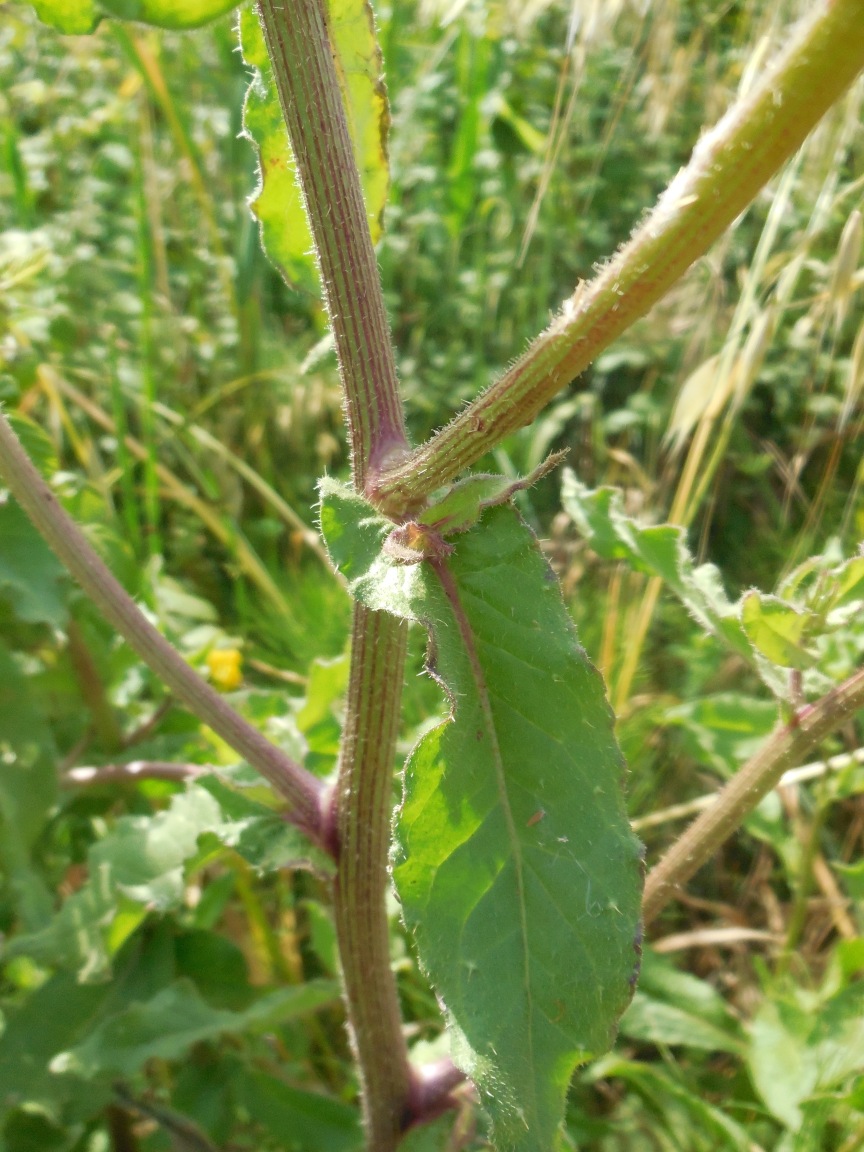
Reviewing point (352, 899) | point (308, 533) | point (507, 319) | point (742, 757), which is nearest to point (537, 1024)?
point (352, 899)

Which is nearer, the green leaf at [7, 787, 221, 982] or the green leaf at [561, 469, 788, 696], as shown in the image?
the green leaf at [561, 469, 788, 696]

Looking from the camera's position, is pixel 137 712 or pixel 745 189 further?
pixel 137 712

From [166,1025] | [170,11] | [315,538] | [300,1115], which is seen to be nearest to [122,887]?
[166,1025]

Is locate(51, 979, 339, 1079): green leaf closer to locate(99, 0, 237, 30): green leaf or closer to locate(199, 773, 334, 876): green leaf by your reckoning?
locate(199, 773, 334, 876): green leaf

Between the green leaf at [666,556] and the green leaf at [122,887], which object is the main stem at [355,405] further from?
the green leaf at [666,556]

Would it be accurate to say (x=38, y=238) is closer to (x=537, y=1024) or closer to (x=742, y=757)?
(x=742, y=757)

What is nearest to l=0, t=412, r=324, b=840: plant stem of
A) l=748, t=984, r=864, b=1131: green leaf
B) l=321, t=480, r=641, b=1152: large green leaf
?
l=321, t=480, r=641, b=1152: large green leaf

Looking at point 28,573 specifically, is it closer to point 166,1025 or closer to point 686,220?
point 166,1025
